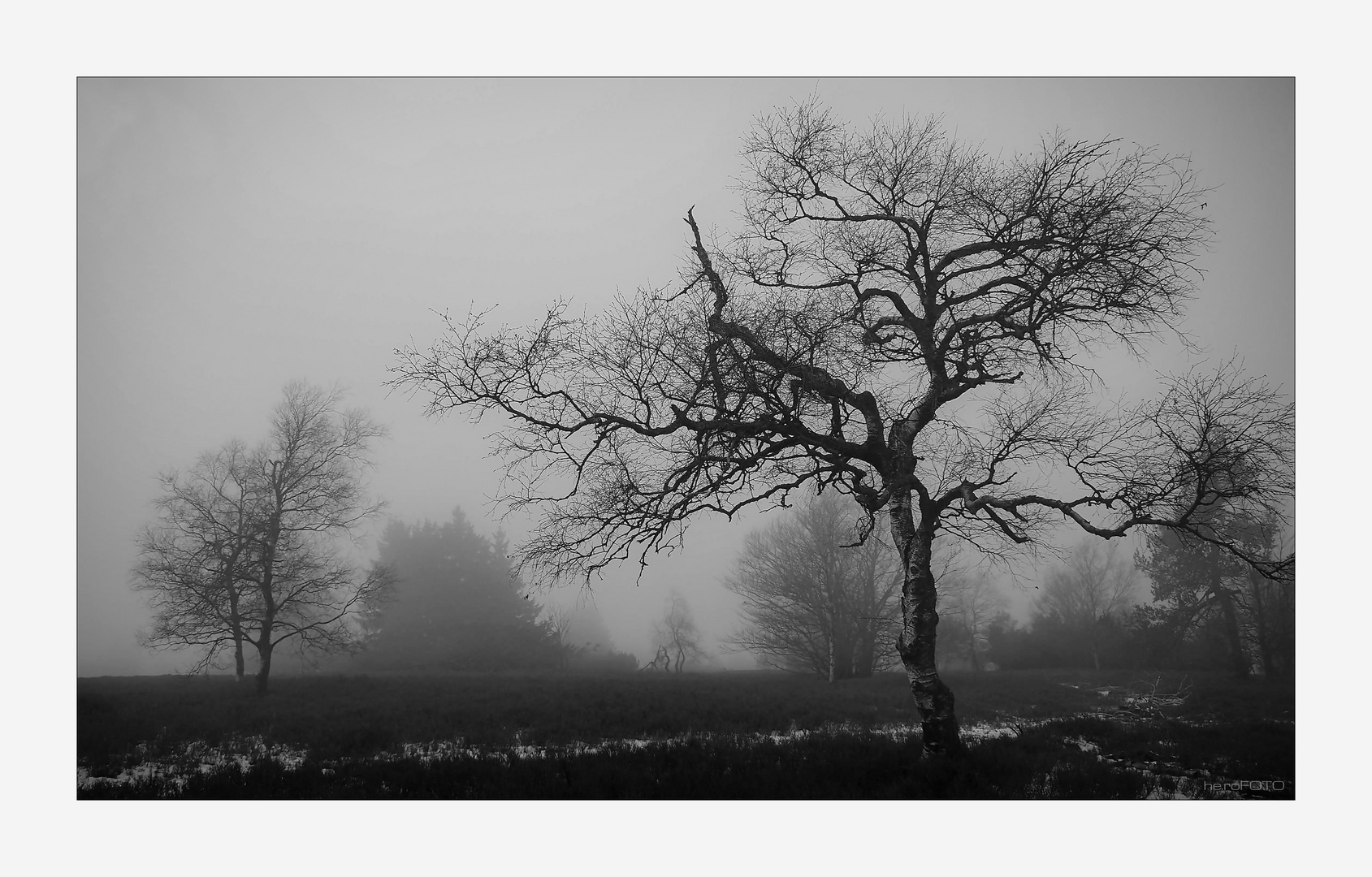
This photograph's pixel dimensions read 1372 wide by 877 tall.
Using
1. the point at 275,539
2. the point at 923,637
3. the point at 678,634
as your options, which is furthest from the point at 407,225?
the point at 678,634

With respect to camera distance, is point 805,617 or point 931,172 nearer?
point 931,172

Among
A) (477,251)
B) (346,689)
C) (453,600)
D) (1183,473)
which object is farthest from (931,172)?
(453,600)

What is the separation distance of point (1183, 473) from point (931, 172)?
5571 millimetres

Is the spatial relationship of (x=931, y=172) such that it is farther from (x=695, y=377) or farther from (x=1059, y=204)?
(x=695, y=377)

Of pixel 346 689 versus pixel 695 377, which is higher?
pixel 695 377

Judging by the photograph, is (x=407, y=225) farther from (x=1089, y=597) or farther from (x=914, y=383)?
(x=1089, y=597)

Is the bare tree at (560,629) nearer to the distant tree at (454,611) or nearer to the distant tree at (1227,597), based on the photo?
the distant tree at (454,611)

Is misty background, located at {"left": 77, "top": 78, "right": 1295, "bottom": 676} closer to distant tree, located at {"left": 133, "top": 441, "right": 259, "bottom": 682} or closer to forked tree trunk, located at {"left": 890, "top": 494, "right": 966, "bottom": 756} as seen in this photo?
distant tree, located at {"left": 133, "top": 441, "right": 259, "bottom": 682}

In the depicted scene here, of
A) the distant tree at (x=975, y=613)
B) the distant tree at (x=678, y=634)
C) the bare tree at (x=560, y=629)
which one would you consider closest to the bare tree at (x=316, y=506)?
the bare tree at (x=560, y=629)

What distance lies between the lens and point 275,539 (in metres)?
14.8

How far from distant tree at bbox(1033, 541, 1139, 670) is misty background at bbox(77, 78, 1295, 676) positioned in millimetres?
19352

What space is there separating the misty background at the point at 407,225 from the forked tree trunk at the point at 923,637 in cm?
294

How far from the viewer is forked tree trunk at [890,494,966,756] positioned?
7219 millimetres

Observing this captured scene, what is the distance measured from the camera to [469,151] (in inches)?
465
